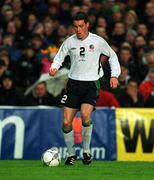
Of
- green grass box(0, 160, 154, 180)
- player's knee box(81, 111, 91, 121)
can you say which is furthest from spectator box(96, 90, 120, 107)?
player's knee box(81, 111, 91, 121)

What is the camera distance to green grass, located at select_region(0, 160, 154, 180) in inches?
422

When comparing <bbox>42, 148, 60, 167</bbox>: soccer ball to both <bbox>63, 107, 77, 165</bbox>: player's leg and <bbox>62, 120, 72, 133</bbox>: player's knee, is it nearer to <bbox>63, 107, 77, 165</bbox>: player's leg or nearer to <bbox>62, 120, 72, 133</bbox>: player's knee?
<bbox>63, 107, 77, 165</bbox>: player's leg

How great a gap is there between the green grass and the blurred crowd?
184 inches

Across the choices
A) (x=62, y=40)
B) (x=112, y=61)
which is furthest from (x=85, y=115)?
(x=62, y=40)

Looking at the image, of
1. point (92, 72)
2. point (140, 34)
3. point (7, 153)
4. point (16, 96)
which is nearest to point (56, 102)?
point (16, 96)

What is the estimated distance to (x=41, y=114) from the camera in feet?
54.2

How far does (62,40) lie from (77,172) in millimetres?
9096

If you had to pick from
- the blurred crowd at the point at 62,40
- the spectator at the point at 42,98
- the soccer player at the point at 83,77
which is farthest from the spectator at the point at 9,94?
the soccer player at the point at 83,77

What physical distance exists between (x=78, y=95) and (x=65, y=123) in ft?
1.62

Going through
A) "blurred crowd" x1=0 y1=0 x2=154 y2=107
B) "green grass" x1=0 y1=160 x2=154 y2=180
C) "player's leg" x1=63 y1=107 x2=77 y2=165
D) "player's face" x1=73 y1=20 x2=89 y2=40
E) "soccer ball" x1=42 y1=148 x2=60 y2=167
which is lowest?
"green grass" x1=0 y1=160 x2=154 y2=180

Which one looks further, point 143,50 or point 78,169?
point 143,50

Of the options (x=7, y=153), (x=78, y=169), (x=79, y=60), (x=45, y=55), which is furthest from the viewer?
(x=45, y=55)

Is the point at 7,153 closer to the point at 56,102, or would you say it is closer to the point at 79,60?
the point at 56,102

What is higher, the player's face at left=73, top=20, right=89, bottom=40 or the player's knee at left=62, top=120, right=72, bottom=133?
the player's face at left=73, top=20, right=89, bottom=40
